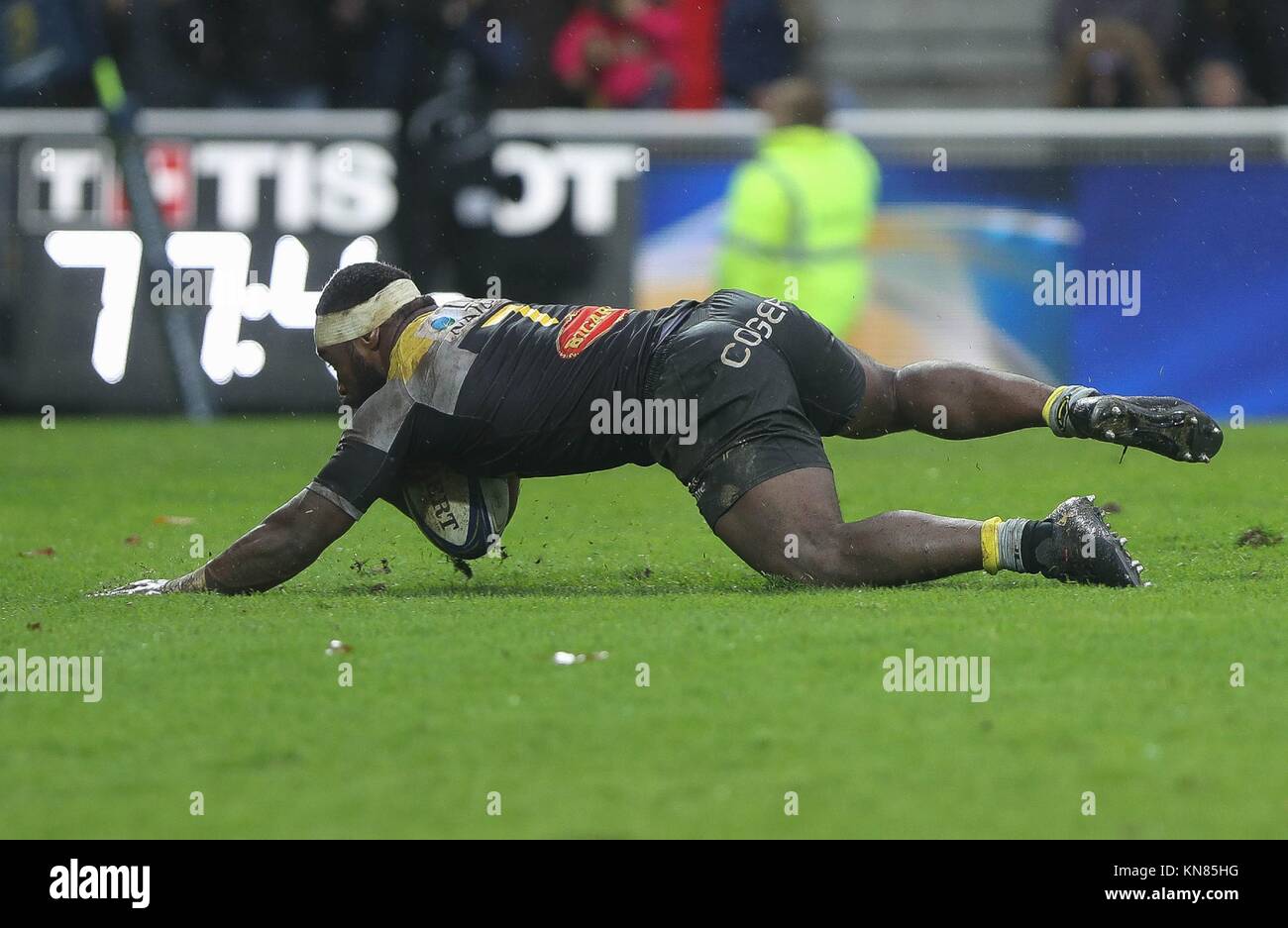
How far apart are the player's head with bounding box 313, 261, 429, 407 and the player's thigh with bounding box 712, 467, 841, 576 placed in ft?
4.57

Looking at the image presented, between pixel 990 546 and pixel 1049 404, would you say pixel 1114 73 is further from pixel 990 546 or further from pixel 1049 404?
pixel 990 546

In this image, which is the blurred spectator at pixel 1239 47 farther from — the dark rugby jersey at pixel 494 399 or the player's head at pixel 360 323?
the player's head at pixel 360 323

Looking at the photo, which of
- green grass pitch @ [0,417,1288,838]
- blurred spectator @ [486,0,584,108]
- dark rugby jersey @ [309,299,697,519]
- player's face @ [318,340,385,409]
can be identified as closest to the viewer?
green grass pitch @ [0,417,1288,838]

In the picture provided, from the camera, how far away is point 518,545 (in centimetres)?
870

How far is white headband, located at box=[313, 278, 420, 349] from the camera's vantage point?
23.2ft

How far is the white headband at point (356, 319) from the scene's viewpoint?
7086 mm

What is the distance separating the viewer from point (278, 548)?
6.82 metres

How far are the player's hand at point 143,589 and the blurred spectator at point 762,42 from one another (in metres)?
9.21

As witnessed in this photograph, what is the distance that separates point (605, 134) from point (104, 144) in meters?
3.62

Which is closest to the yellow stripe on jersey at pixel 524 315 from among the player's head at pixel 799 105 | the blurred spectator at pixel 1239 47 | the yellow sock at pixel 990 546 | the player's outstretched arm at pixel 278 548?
the player's outstretched arm at pixel 278 548

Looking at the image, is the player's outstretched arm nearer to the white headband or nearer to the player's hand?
the player's hand

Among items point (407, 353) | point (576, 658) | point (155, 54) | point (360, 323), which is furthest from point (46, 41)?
point (576, 658)

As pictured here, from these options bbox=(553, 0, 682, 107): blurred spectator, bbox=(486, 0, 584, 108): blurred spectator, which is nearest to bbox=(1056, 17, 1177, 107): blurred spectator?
bbox=(553, 0, 682, 107): blurred spectator

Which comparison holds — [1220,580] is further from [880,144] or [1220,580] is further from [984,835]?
[880,144]
